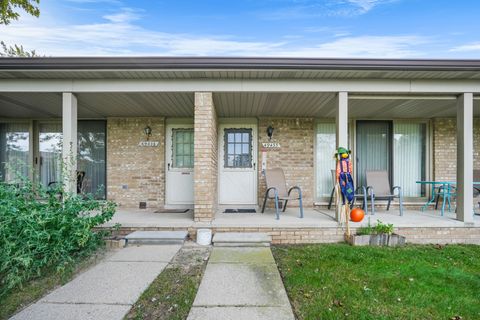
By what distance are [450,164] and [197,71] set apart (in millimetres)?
6076

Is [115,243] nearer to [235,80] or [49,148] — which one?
[235,80]

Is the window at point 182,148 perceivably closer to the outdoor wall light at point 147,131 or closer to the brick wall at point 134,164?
the brick wall at point 134,164

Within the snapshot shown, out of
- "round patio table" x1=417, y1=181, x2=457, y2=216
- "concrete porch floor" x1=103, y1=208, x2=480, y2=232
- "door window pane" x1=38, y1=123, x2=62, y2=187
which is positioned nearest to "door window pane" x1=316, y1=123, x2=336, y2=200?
"concrete porch floor" x1=103, y1=208, x2=480, y2=232

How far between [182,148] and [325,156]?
3.31 meters

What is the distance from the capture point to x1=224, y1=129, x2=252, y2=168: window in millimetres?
6500

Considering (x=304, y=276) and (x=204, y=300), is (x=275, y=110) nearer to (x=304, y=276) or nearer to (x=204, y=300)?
(x=304, y=276)

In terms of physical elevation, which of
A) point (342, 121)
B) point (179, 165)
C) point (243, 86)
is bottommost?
point (179, 165)

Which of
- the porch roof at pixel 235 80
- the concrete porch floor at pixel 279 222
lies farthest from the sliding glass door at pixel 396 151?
the concrete porch floor at pixel 279 222

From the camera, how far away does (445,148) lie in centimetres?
649

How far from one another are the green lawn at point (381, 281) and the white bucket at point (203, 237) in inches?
37.8

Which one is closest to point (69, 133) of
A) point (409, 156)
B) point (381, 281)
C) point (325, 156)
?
point (381, 281)

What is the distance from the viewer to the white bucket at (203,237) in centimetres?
407

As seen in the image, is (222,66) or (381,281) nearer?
(381,281)

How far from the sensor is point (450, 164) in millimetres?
6484
